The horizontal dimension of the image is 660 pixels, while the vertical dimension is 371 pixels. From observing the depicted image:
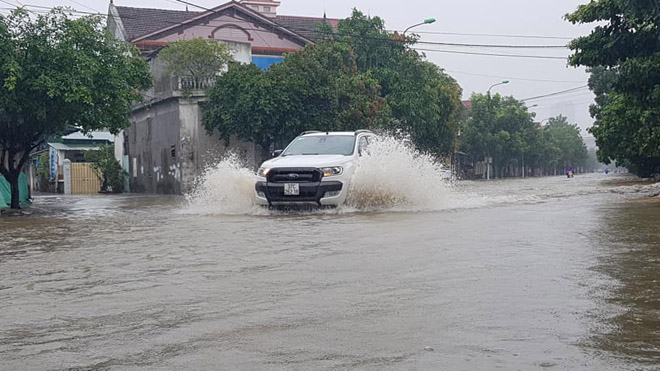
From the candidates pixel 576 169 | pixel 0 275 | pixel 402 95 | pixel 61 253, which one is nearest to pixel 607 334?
pixel 0 275

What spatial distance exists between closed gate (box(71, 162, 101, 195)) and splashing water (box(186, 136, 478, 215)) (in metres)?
27.8

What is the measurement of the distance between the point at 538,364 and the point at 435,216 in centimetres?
885

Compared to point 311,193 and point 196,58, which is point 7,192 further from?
point 196,58

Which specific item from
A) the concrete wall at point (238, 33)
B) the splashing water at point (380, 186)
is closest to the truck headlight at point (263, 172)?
the splashing water at point (380, 186)

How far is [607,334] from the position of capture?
4.47 m

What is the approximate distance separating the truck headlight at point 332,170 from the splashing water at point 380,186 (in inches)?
17.0

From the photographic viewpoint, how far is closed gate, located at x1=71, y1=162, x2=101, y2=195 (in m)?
41.9

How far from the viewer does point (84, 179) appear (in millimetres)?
42250

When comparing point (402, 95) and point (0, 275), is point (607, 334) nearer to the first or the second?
point (0, 275)

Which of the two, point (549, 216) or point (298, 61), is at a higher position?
point (298, 61)

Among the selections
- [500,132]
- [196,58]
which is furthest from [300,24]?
[500,132]

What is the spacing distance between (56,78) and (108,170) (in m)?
22.7

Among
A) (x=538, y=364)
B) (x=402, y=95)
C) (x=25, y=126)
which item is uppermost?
(x=402, y=95)

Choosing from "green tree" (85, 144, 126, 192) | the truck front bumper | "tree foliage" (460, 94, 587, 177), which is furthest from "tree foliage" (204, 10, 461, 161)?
"tree foliage" (460, 94, 587, 177)
